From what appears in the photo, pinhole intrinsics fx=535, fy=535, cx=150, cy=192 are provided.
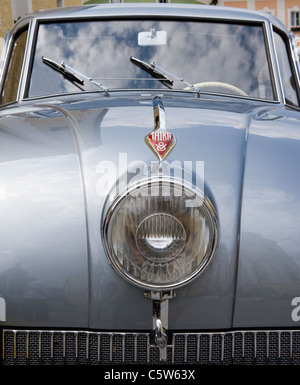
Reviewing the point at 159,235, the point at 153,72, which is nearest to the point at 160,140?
the point at 159,235

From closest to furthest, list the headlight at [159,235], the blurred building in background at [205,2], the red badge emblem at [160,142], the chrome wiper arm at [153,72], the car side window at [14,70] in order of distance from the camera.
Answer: the headlight at [159,235] → the red badge emblem at [160,142] → the chrome wiper arm at [153,72] → the car side window at [14,70] → the blurred building in background at [205,2]

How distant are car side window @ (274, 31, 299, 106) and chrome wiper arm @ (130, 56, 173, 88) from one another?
66cm

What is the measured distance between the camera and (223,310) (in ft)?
5.28

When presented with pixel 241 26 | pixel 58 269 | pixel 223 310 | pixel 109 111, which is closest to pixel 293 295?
pixel 223 310

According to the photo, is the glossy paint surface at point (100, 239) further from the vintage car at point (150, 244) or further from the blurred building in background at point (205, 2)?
the blurred building in background at point (205, 2)

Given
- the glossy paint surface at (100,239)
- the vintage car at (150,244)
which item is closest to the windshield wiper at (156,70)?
the vintage car at (150,244)

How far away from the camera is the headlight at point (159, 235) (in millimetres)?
1556

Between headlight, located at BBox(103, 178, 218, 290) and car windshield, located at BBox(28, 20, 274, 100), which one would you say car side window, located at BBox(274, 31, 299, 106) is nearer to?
car windshield, located at BBox(28, 20, 274, 100)

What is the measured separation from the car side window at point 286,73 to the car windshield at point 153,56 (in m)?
0.17

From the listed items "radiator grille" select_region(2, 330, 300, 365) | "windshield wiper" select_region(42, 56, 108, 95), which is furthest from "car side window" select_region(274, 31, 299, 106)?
"radiator grille" select_region(2, 330, 300, 365)

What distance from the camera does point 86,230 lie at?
5.29 ft

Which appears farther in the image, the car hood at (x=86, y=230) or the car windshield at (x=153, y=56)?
the car windshield at (x=153, y=56)

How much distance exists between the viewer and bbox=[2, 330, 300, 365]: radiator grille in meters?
1.60

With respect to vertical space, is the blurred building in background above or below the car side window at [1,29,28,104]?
above
